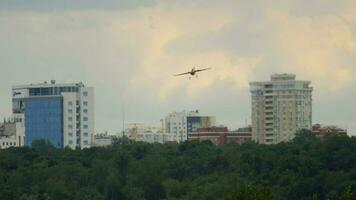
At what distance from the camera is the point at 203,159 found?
16425 centimetres

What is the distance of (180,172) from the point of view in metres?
160

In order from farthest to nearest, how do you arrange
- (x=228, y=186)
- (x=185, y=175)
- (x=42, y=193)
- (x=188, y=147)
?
(x=188, y=147) → (x=185, y=175) → (x=42, y=193) → (x=228, y=186)

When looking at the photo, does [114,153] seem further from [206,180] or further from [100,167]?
[206,180]

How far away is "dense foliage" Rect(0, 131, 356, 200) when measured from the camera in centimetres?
13888

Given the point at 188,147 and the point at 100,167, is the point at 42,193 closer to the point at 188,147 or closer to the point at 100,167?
the point at 100,167

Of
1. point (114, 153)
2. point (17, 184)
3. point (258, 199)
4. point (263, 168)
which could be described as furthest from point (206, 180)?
point (258, 199)

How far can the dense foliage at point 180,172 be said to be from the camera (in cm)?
13888

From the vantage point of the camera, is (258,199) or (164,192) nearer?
(258,199)

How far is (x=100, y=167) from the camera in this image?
163 metres

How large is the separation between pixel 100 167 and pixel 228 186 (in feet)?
92.8

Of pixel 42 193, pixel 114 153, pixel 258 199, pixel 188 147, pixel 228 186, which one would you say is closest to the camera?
pixel 258 199

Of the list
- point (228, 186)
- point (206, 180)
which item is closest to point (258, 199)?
point (228, 186)

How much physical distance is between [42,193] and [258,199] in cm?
6682

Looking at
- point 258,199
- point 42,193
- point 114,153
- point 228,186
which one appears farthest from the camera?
point 114,153
